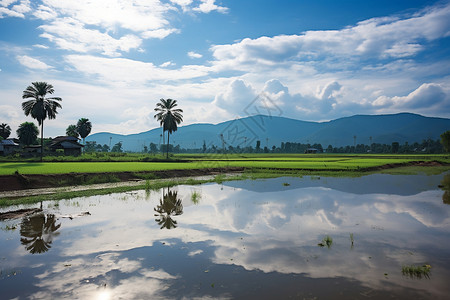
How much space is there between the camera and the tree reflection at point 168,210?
1331cm

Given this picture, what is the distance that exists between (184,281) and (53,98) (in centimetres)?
6109

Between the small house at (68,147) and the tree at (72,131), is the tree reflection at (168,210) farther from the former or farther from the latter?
the tree at (72,131)

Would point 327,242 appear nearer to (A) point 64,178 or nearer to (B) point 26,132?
(A) point 64,178

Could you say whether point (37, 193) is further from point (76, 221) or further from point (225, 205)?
point (225, 205)

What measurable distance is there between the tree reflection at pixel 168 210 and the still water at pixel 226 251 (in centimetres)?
9

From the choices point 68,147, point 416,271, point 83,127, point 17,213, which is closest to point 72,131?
point 83,127

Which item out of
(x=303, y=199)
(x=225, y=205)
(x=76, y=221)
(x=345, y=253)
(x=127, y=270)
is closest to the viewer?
(x=127, y=270)

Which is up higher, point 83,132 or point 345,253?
point 83,132

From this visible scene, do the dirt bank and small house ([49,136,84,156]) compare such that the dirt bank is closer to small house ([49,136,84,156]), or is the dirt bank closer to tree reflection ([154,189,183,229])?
tree reflection ([154,189,183,229])

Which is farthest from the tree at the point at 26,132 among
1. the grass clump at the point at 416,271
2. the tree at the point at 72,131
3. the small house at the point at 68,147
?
the grass clump at the point at 416,271

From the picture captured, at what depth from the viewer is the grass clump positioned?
7676 millimetres

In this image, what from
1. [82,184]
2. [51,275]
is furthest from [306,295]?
[82,184]

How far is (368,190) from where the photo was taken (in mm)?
23328

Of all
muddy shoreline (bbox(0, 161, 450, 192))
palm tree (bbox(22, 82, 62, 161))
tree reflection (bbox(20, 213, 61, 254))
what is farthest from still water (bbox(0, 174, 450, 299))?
palm tree (bbox(22, 82, 62, 161))
